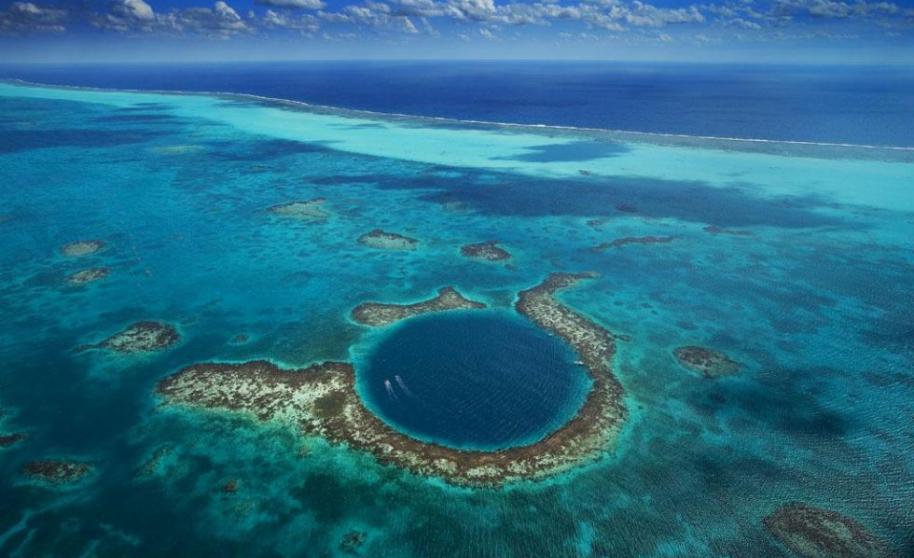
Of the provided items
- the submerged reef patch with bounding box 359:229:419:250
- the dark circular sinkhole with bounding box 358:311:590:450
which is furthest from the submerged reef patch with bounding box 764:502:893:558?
the submerged reef patch with bounding box 359:229:419:250

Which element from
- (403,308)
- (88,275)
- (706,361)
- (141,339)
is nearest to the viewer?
(706,361)

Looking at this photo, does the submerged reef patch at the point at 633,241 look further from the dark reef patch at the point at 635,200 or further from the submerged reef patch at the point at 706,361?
the submerged reef patch at the point at 706,361

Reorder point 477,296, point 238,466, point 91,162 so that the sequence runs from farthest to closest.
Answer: point 91,162
point 477,296
point 238,466

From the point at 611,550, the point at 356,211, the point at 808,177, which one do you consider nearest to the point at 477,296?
the point at 611,550

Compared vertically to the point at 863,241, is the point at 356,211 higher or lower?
lower

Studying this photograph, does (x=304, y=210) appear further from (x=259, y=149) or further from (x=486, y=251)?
(x=259, y=149)

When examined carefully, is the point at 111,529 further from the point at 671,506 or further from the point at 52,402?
the point at 671,506

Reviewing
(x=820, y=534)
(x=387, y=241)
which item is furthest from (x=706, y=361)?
(x=387, y=241)
